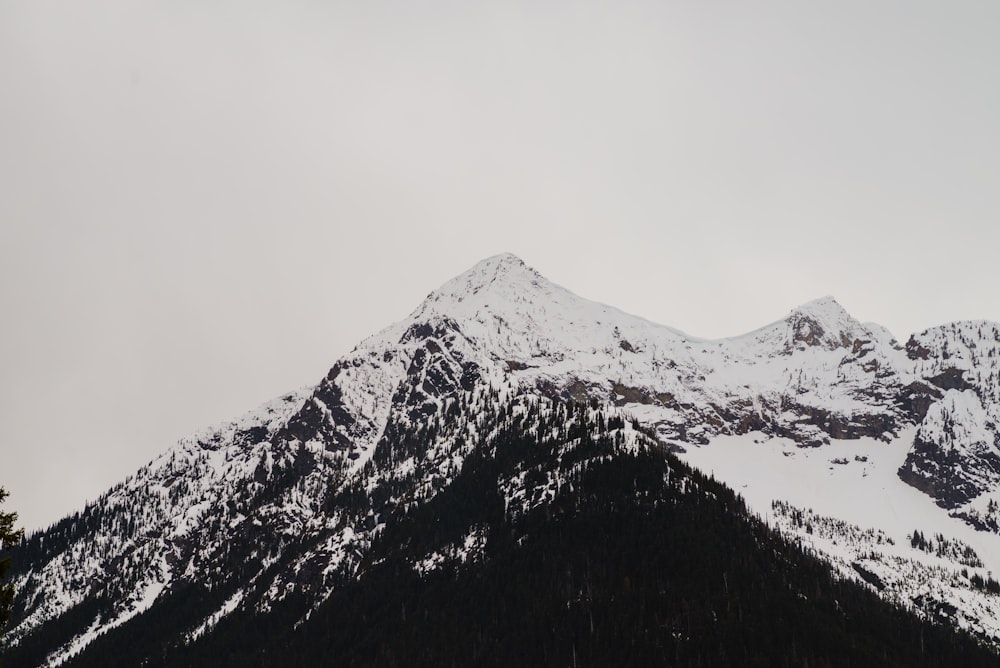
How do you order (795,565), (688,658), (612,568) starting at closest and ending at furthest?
(688,658)
(612,568)
(795,565)

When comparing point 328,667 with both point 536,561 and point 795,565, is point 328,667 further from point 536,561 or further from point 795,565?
point 795,565

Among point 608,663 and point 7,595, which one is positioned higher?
point 608,663

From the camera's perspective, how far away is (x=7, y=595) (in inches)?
1401

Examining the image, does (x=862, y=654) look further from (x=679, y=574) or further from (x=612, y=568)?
(x=612, y=568)

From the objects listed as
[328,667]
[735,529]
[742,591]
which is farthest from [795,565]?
[328,667]

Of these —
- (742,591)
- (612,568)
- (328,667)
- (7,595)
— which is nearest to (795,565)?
A: (742,591)

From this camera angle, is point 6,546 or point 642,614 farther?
point 642,614

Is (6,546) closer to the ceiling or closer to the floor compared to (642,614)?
closer to the floor

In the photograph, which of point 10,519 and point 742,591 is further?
point 742,591

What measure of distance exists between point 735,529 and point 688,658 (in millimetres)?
48876

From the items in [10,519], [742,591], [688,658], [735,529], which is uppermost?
[735,529]

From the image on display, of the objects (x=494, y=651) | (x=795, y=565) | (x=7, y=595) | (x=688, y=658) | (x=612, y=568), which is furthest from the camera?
(x=795, y=565)

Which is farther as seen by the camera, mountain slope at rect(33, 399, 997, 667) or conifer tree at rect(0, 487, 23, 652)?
mountain slope at rect(33, 399, 997, 667)

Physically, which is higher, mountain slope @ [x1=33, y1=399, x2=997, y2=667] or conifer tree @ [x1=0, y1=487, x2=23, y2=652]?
mountain slope @ [x1=33, y1=399, x2=997, y2=667]
